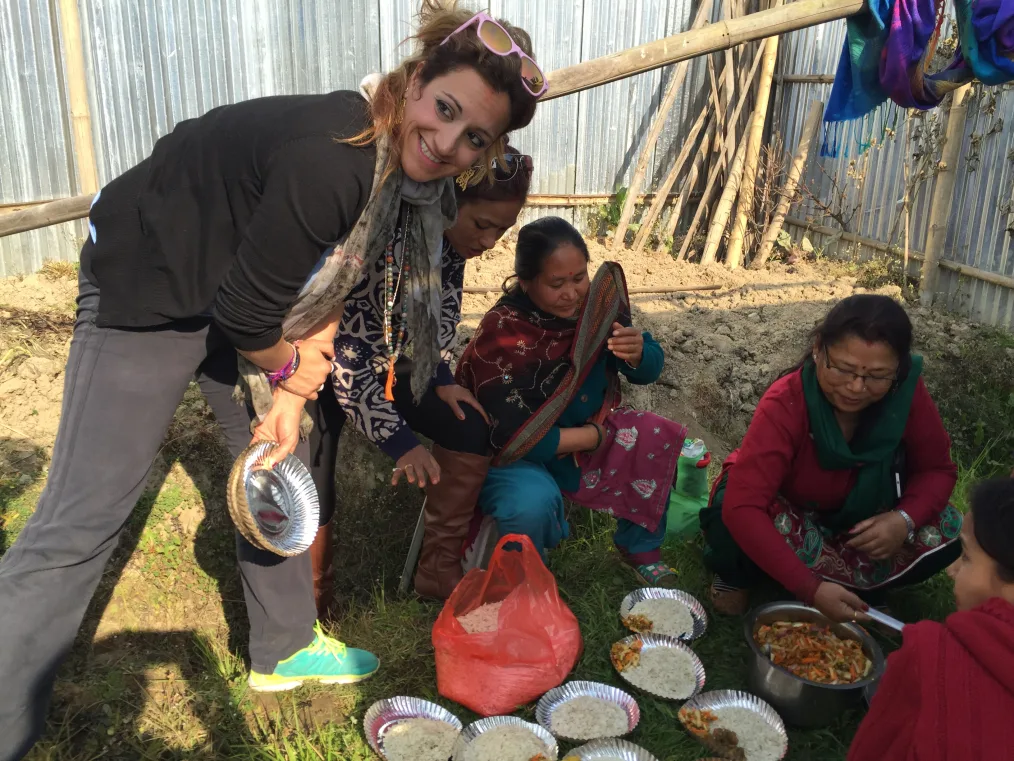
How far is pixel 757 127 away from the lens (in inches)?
269

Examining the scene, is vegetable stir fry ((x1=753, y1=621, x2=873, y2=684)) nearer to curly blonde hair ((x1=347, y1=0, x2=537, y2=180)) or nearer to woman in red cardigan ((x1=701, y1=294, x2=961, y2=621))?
woman in red cardigan ((x1=701, y1=294, x2=961, y2=621))

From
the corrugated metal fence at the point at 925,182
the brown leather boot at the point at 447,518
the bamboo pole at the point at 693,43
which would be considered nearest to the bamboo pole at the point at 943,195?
the corrugated metal fence at the point at 925,182

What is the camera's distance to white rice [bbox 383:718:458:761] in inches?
86.6

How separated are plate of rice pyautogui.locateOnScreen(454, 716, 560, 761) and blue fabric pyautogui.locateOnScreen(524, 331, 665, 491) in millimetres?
980

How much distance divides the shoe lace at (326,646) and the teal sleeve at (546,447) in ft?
3.06

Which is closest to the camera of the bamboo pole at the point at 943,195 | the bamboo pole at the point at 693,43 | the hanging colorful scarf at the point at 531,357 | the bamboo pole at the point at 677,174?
the bamboo pole at the point at 693,43

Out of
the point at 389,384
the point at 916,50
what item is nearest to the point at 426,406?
the point at 389,384

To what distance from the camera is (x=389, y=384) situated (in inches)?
96.9

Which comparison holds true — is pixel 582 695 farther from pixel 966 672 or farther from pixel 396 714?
pixel 966 672

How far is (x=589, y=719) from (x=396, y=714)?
1.92 feet

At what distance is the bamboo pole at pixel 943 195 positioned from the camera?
5469 mm

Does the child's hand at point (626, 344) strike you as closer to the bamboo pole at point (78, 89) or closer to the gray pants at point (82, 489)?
the gray pants at point (82, 489)

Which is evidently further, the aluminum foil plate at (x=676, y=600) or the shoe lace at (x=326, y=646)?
the aluminum foil plate at (x=676, y=600)

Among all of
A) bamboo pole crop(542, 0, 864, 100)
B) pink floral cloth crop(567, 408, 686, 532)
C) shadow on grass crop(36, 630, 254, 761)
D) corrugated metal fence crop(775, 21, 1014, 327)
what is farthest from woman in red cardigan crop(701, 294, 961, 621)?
corrugated metal fence crop(775, 21, 1014, 327)
